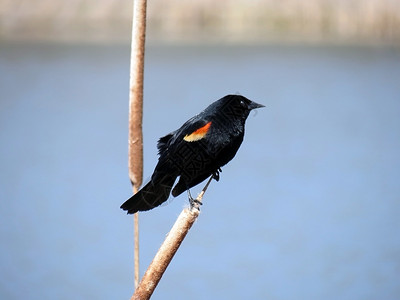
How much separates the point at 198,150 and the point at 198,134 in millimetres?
51

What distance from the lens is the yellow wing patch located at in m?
1.87

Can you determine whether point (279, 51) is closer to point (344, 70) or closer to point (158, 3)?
point (344, 70)

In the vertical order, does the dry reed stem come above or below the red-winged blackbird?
below

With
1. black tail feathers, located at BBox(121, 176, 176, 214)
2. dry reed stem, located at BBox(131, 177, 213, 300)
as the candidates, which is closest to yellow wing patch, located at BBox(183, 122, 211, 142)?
black tail feathers, located at BBox(121, 176, 176, 214)

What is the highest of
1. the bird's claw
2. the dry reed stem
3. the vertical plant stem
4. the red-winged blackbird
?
the vertical plant stem

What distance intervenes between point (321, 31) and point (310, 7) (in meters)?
0.42

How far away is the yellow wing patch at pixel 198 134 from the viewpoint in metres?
1.87

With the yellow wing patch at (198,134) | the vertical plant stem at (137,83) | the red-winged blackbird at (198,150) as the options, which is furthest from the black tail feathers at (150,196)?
the vertical plant stem at (137,83)

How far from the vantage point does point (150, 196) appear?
1.85m

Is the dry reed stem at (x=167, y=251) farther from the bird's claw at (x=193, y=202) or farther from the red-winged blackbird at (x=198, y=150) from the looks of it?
the red-winged blackbird at (x=198, y=150)

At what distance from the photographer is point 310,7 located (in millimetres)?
10172

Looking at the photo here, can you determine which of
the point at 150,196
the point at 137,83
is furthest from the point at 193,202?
the point at 137,83

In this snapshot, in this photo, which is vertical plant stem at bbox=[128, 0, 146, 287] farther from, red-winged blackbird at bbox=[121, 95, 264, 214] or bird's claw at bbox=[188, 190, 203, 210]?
bird's claw at bbox=[188, 190, 203, 210]

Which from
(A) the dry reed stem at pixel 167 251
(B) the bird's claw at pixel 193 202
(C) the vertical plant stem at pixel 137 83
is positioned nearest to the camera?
(A) the dry reed stem at pixel 167 251
